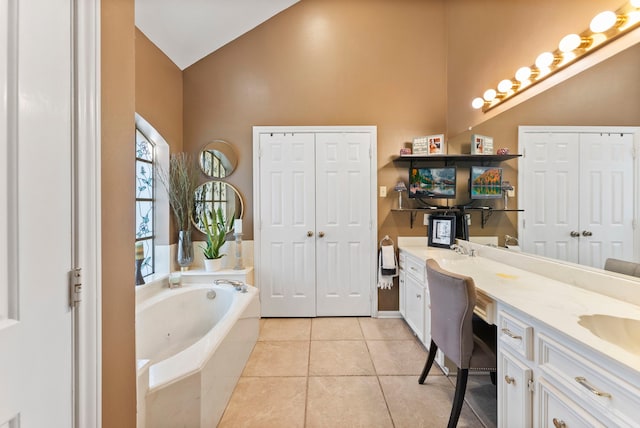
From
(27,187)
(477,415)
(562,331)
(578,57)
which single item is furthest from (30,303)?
(578,57)

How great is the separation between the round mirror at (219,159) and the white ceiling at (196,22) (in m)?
0.90

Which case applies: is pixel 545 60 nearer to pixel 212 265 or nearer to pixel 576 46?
pixel 576 46

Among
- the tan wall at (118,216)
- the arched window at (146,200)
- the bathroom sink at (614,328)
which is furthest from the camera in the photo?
the arched window at (146,200)

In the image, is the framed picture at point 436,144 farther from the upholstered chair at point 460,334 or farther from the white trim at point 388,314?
the white trim at point 388,314

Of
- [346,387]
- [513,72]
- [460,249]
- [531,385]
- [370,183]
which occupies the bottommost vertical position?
[346,387]

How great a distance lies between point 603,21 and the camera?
1.35m

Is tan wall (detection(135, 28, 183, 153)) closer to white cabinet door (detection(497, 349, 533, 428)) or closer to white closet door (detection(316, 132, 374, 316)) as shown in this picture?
white closet door (detection(316, 132, 374, 316))

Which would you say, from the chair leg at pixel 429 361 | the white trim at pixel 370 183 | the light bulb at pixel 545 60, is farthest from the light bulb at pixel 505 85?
the chair leg at pixel 429 361

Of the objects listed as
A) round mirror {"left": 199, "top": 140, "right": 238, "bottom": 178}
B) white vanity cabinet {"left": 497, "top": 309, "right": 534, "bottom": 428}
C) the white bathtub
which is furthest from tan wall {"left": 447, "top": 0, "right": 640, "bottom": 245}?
round mirror {"left": 199, "top": 140, "right": 238, "bottom": 178}

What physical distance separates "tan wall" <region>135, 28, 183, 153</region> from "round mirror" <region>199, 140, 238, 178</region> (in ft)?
0.94

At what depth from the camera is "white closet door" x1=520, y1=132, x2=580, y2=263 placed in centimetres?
147

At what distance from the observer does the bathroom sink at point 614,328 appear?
1.01m

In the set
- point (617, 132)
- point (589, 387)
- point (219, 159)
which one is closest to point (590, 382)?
point (589, 387)

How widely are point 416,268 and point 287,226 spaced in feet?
Answer: 4.44
